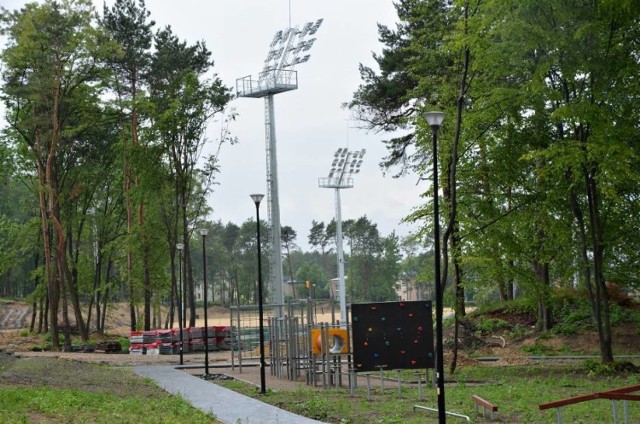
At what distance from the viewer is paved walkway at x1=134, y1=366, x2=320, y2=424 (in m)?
15.9

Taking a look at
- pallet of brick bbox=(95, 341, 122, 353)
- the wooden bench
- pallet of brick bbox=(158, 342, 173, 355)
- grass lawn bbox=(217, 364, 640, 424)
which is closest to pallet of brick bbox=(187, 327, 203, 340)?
pallet of brick bbox=(158, 342, 173, 355)

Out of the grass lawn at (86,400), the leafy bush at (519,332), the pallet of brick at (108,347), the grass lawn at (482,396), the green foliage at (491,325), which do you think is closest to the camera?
the grass lawn at (86,400)

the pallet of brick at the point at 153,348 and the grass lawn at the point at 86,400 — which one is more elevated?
the grass lawn at the point at 86,400

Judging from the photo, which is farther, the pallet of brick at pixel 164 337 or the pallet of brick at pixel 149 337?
the pallet of brick at pixel 149 337

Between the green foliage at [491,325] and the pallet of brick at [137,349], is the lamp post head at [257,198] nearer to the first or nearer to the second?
the green foliage at [491,325]

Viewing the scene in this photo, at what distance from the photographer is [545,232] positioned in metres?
26.1

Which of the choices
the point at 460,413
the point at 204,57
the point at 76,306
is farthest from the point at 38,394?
the point at 204,57

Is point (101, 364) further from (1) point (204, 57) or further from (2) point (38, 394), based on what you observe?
(1) point (204, 57)

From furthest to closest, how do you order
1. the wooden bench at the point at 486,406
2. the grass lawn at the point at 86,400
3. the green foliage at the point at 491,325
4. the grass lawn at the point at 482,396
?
the green foliage at the point at 491,325 → the grass lawn at the point at 482,396 → the grass lawn at the point at 86,400 → the wooden bench at the point at 486,406

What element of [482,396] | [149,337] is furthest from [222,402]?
[149,337]

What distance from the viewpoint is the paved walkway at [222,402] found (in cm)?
1592

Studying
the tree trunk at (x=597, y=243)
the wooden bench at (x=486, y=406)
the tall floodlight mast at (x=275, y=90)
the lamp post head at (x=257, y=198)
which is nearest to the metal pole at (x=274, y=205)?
the tall floodlight mast at (x=275, y=90)

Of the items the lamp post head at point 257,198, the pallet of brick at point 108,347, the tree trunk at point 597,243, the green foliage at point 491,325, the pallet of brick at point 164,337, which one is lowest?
the pallet of brick at point 108,347

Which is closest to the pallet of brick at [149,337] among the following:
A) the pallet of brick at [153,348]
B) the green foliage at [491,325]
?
the pallet of brick at [153,348]
